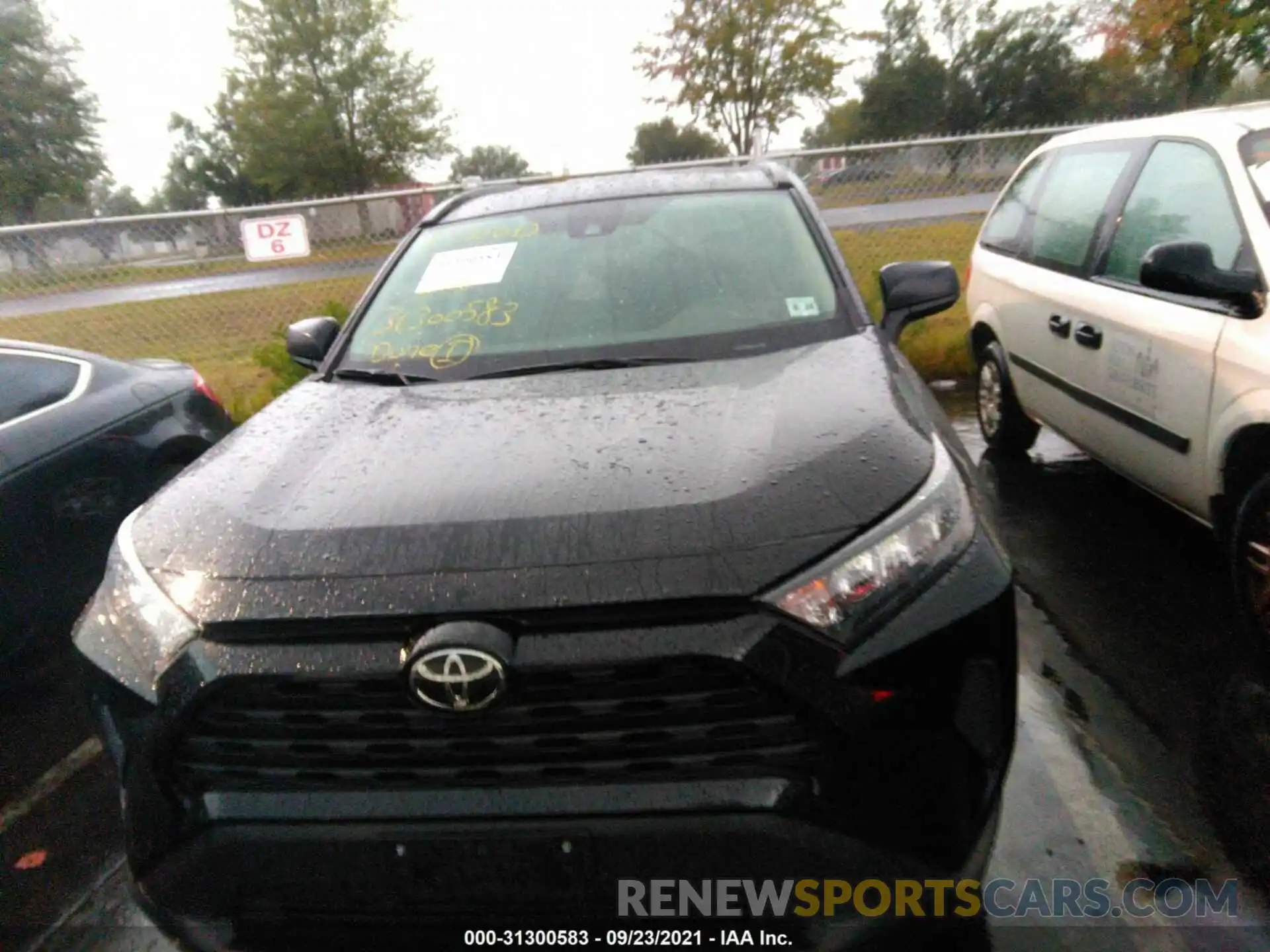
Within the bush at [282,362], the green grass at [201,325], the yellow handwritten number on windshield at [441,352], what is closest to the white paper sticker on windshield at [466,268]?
the yellow handwritten number on windshield at [441,352]

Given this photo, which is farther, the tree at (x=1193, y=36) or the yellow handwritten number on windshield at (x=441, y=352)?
the tree at (x=1193, y=36)

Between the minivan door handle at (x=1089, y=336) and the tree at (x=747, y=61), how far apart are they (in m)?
29.8

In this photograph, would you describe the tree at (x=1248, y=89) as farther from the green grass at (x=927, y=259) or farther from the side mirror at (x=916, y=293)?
the side mirror at (x=916, y=293)

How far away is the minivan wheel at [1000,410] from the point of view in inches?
209

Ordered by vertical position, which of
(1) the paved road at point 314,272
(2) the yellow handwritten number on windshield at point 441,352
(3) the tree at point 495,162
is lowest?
(3) the tree at point 495,162

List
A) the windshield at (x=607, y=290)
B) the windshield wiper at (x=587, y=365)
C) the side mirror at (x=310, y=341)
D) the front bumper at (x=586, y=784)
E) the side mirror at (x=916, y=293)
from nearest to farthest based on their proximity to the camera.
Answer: the front bumper at (x=586, y=784) < the windshield wiper at (x=587, y=365) < the windshield at (x=607, y=290) < the side mirror at (x=916, y=293) < the side mirror at (x=310, y=341)

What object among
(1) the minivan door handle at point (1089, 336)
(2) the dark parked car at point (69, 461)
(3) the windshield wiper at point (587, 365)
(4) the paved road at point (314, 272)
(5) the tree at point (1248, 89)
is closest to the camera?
(3) the windshield wiper at point (587, 365)

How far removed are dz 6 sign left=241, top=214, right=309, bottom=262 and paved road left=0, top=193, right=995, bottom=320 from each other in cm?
28

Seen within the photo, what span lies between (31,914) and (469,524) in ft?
6.19

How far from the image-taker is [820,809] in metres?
1.60

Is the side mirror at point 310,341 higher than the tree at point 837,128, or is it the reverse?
the side mirror at point 310,341

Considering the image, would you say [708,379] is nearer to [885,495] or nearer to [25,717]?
[885,495]

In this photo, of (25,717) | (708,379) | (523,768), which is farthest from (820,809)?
(25,717)

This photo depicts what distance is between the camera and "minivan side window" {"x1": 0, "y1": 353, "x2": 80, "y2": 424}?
12.7 feet
